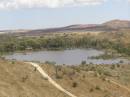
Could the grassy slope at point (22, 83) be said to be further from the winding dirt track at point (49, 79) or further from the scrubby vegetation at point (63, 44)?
the scrubby vegetation at point (63, 44)

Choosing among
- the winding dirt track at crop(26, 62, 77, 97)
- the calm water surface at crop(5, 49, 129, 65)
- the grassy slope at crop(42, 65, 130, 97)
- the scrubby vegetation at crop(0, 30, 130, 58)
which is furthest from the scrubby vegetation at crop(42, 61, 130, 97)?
the scrubby vegetation at crop(0, 30, 130, 58)

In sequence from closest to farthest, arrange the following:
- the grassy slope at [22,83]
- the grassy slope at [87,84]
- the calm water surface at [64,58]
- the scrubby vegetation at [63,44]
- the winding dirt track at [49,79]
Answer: the grassy slope at [22,83] → the winding dirt track at [49,79] → the grassy slope at [87,84] → the calm water surface at [64,58] → the scrubby vegetation at [63,44]

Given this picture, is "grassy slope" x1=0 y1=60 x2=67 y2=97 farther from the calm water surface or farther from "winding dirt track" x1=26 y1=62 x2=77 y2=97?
the calm water surface

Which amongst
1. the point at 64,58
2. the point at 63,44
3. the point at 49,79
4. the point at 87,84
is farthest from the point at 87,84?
the point at 63,44

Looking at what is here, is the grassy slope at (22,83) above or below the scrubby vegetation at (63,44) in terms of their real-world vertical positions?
above

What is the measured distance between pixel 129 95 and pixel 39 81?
7637mm

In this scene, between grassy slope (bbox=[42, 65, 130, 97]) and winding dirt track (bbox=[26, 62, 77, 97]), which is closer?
winding dirt track (bbox=[26, 62, 77, 97])

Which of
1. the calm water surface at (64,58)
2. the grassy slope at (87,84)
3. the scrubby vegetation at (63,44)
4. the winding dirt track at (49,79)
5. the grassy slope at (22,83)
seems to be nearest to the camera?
the grassy slope at (22,83)

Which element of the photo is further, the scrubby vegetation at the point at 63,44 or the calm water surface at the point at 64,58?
the scrubby vegetation at the point at 63,44

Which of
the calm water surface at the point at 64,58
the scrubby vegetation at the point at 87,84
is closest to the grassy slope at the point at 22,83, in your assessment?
the scrubby vegetation at the point at 87,84

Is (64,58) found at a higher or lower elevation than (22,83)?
lower

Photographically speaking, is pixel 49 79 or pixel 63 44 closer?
pixel 49 79

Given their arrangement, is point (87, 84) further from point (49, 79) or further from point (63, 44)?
point (63, 44)

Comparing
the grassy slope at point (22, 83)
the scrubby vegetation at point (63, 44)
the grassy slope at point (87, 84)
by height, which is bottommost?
the scrubby vegetation at point (63, 44)
